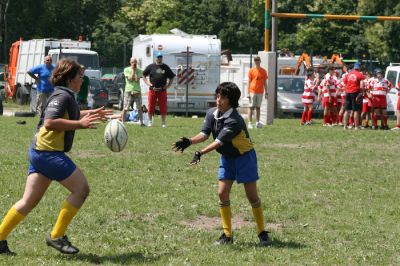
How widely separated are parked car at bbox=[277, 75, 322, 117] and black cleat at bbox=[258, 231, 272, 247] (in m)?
23.0

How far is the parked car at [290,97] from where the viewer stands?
32375 mm

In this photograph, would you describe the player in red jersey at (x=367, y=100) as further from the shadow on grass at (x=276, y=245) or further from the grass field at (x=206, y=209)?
the shadow on grass at (x=276, y=245)

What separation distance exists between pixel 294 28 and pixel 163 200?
192ft

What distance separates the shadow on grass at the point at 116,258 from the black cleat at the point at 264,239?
1129 mm

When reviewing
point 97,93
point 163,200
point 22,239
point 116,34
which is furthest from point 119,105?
point 116,34

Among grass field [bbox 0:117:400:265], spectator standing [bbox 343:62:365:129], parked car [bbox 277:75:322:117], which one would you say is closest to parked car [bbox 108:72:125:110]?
parked car [bbox 277:75:322:117]

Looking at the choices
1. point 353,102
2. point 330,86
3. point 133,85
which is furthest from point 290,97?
point 133,85

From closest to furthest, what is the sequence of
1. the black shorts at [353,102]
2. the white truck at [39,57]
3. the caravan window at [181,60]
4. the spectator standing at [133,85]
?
the spectator standing at [133,85] < the black shorts at [353,102] < the caravan window at [181,60] < the white truck at [39,57]

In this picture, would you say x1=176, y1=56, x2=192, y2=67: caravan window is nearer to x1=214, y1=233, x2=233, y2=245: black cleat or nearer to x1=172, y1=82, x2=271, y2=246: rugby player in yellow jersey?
x1=172, y1=82, x2=271, y2=246: rugby player in yellow jersey

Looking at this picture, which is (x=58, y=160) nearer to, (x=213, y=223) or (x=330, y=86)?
(x=213, y=223)

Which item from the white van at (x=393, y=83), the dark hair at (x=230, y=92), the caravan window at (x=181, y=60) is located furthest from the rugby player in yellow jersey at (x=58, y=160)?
the caravan window at (x=181, y=60)

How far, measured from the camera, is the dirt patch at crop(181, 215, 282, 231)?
1019cm

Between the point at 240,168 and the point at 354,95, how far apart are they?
16815 millimetres

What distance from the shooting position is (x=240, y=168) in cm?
905
